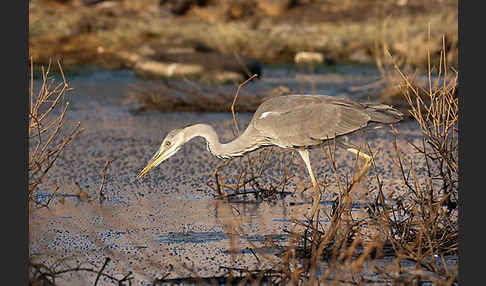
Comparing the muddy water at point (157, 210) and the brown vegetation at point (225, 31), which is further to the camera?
the brown vegetation at point (225, 31)

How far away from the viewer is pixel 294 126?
7262 millimetres

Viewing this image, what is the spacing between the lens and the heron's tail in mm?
7172

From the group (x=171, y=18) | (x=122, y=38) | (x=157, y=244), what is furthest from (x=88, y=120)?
(x=171, y=18)

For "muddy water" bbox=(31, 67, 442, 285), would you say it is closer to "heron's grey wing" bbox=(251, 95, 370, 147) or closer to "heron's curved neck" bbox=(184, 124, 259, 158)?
"heron's grey wing" bbox=(251, 95, 370, 147)

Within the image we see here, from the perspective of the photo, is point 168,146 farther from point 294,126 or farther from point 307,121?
point 307,121

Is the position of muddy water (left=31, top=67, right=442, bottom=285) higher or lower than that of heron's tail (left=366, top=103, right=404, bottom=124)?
lower

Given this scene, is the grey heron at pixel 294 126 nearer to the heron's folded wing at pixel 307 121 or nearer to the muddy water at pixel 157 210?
the heron's folded wing at pixel 307 121

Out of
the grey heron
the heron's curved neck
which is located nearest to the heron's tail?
the grey heron

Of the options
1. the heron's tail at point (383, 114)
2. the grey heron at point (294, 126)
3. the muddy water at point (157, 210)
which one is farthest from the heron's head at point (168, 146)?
the heron's tail at point (383, 114)

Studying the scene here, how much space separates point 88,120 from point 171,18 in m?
16.3

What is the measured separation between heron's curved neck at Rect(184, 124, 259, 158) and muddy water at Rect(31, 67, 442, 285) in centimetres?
54

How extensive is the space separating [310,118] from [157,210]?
1.58 metres

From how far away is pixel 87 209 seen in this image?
7430mm

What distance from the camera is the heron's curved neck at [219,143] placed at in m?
7.16
